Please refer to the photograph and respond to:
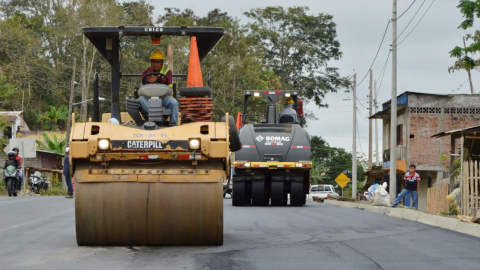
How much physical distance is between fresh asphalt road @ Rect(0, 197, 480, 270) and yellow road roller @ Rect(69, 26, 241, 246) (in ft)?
0.72

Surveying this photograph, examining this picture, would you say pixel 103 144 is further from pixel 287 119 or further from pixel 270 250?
pixel 287 119

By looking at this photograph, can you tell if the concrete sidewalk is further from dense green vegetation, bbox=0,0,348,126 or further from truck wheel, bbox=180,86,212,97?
dense green vegetation, bbox=0,0,348,126

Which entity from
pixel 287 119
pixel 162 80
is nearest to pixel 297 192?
pixel 287 119

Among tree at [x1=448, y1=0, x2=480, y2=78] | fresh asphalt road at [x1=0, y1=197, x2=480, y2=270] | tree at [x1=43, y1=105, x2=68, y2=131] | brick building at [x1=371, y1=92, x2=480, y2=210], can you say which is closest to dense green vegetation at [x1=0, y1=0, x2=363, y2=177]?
tree at [x1=43, y1=105, x2=68, y2=131]

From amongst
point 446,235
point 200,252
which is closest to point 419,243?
point 446,235

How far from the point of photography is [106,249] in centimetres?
936

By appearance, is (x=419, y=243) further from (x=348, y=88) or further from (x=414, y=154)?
(x=348, y=88)

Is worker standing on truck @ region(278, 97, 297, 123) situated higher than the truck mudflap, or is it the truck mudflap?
worker standing on truck @ region(278, 97, 297, 123)

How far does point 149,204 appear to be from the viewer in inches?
364

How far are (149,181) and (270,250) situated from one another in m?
1.62

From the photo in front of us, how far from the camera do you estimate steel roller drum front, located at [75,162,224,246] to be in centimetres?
920

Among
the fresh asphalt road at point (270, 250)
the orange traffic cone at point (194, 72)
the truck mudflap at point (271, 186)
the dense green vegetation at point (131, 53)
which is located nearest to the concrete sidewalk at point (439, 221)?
the fresh asphalt road at point (270, 250)

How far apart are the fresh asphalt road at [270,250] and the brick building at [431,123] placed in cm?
2880

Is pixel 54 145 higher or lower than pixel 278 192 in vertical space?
higher
